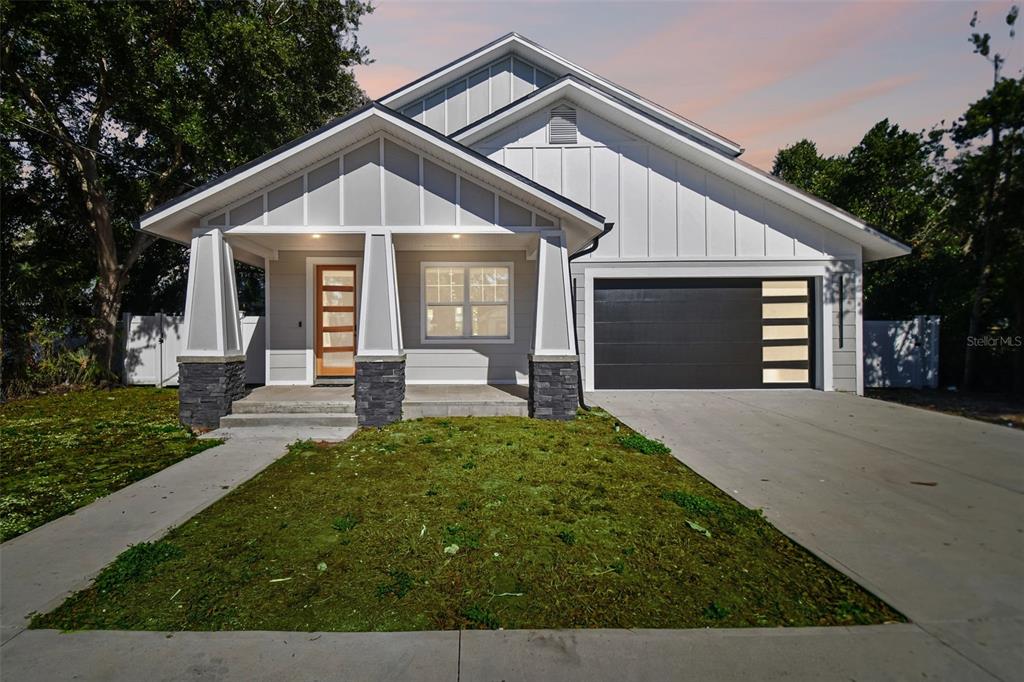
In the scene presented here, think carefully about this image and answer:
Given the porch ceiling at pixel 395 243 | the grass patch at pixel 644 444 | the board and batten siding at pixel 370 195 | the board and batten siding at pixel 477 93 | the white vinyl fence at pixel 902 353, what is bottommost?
the grass patch at pixel 644 444

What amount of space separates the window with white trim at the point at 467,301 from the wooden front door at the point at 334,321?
1.58 m

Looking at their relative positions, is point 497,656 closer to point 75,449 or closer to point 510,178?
point 510,178

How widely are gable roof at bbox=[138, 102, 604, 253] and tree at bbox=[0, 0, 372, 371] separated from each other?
3843 millimetres

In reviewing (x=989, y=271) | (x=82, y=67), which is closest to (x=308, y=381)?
(x=82, y=67)

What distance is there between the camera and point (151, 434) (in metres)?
6.57

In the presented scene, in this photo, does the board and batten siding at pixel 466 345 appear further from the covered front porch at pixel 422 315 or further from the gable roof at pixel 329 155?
the gable roof at pixel 329 155

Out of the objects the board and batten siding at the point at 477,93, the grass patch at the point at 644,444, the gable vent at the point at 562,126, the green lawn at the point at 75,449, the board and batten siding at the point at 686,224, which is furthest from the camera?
the board and batten siding at the point at 477,93

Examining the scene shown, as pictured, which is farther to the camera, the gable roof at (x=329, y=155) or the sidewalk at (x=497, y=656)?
the gable roof at (x=329, y=155)

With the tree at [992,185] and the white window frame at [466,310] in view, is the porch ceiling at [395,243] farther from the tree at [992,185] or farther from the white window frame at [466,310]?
the tree at [992,185]

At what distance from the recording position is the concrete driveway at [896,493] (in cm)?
257

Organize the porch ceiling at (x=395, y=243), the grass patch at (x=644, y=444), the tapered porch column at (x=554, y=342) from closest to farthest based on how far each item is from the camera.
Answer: the grass patch at (x=644, y=444)
the tapered porch column at (x=554, y=342)
the porch ceiling at (x=395, y=243)

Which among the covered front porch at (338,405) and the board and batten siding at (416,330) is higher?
the board and batten siding at (416,330)

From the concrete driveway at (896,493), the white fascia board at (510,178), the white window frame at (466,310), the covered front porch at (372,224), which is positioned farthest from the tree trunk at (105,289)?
the concrete driveway at (896,493)

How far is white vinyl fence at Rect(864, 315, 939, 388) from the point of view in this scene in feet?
35.1
